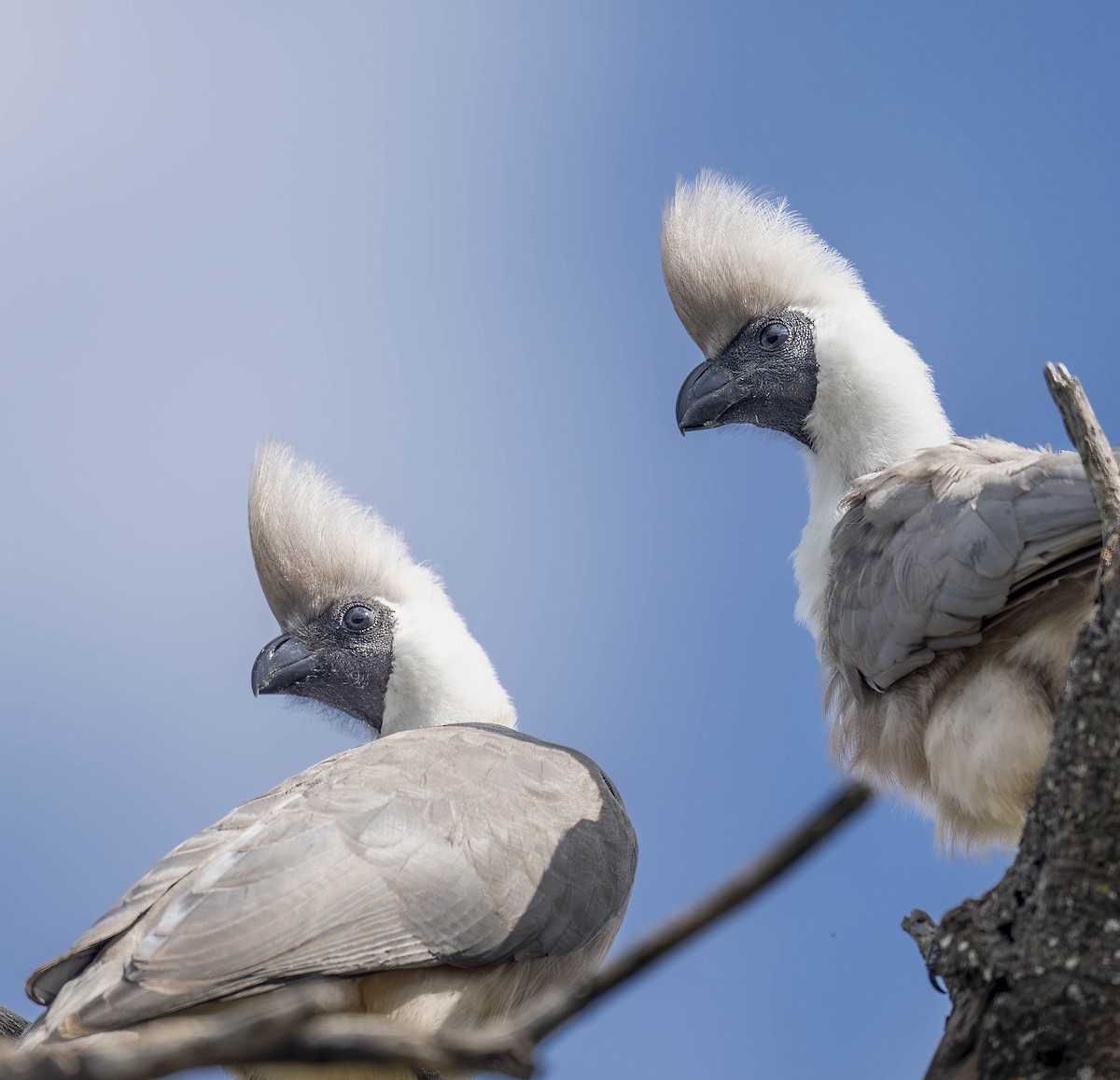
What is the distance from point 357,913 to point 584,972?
2.99 feet

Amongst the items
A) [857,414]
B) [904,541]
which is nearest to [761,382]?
[857,414]

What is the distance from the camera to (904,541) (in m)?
3.50

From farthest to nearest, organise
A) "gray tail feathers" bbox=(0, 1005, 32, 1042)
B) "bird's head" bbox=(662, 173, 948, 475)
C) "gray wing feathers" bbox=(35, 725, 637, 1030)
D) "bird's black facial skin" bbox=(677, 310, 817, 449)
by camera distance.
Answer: "bird's black facial skin" bbox=(677, 310, 817, 449)
"bird's head" bbox=(662, 173, 948, 475)
"gray tail feathers" bbox=(0, 1005, 32, 1042)
"gray wing feathers" bbox=(35, 725, 637, 1030)

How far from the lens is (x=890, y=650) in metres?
3.46

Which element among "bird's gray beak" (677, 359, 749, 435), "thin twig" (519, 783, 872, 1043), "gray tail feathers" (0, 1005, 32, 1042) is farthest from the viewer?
"bird's gray beak" (677, 359, 749, 435)

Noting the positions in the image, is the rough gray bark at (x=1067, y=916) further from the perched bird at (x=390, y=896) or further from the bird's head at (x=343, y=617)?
the bird's head at (x=343, y=617)

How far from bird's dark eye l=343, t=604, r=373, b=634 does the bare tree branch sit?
4.57 m

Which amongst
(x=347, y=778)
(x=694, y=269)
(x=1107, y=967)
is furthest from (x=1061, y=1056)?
(x=694, y=269)

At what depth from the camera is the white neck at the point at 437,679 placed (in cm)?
526

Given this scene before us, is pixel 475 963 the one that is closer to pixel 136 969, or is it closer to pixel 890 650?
pixel 136 969

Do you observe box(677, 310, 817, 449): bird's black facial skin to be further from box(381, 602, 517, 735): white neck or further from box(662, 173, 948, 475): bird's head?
box(381, 602, 517, 735): white neck

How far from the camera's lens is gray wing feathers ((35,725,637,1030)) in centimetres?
290

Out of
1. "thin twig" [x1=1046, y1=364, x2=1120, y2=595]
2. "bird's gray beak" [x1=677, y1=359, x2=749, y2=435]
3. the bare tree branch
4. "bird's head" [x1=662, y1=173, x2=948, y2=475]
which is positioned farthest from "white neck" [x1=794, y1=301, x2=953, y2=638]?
the bare tree branch

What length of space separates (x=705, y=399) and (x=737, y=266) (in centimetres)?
53
